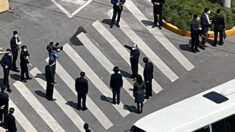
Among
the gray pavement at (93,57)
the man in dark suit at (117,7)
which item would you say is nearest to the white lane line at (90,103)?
the gray pavement at (93,57)

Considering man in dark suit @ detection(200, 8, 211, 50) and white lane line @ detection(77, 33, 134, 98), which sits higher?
man in dark suit @ detection(200, 8, 211, 50)

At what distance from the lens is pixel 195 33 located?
27.9 m

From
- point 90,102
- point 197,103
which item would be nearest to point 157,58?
point 90,102

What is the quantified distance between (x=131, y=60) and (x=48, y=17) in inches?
215

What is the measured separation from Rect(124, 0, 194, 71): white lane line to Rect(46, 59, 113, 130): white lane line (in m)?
4.20

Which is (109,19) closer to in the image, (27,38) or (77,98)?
(27,38)

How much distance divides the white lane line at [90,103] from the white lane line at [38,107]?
4.53ft

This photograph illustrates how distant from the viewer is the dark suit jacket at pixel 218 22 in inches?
1107

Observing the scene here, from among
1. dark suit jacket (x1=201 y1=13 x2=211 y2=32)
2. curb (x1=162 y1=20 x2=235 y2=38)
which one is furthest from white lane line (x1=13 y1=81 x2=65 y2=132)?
dark suit jacket (x1=201 y1=13 x2=211 y2=32)

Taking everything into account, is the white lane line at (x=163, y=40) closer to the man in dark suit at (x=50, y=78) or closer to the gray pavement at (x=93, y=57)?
the gray pavement at (x=93, y=57)

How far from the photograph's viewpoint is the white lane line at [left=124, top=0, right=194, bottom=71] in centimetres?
2778

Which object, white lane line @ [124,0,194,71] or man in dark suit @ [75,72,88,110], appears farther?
white lane line @ [124,0,194,71]

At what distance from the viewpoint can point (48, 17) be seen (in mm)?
30281

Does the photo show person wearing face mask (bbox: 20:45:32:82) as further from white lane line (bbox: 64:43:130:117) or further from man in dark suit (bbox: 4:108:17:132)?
man in dark suit (bbox: 4:108:17:132)
